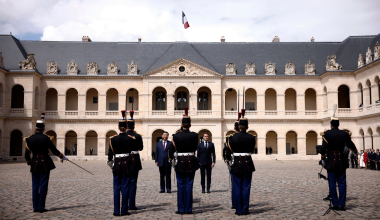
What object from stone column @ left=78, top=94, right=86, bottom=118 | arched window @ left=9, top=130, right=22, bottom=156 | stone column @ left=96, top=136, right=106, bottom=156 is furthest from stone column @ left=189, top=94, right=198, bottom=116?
arched window @ left=9, top=130, right=22, bottom=156

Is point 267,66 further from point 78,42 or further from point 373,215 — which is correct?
point 373,215

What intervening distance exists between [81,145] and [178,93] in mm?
12545

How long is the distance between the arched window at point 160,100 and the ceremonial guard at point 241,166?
3450cm

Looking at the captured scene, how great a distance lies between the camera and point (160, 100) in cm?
4359

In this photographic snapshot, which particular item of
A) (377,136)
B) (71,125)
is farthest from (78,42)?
(377,136)

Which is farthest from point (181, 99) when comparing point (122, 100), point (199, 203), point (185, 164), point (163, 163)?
point (185, 164)

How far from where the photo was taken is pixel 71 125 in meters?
41.9

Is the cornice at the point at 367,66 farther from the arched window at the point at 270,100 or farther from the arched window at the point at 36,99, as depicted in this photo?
the arched window at the point at 36,99

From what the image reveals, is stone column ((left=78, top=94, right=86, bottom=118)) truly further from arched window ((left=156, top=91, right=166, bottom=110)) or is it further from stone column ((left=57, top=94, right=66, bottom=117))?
arched window ((left=156, top=91, right=166, bottom=110))

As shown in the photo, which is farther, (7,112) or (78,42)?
(78,42)

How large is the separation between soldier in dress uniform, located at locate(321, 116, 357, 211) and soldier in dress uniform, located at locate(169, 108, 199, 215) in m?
3.44

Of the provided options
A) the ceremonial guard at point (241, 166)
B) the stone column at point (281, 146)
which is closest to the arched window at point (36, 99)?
the stone column at point (281, 146)

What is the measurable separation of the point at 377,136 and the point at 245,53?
1820 cm

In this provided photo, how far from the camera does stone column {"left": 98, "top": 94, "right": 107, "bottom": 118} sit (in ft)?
138
